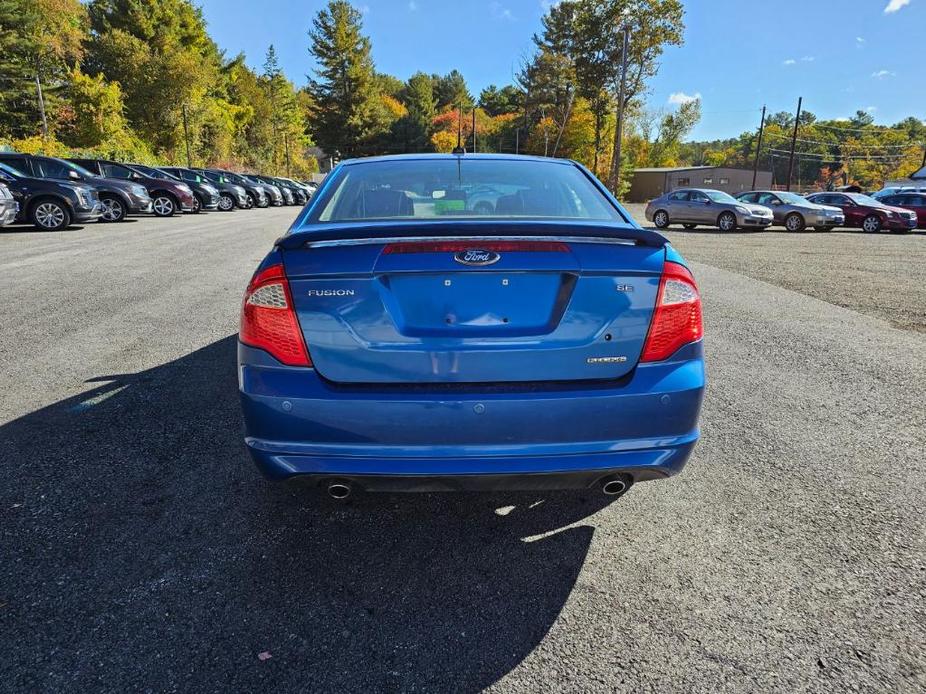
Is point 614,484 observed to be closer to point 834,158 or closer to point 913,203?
point 913,203

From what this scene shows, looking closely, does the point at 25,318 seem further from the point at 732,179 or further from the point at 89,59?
the point at 732,179

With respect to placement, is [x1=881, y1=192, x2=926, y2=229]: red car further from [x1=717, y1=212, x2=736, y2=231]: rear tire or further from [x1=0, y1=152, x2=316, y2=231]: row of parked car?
[x1=0, y1=152, x2=316, y2=231]: row of parked car

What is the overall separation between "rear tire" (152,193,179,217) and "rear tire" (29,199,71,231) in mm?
6259

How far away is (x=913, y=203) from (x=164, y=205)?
2723 cm

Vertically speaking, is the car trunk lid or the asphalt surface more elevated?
the car trunk lid

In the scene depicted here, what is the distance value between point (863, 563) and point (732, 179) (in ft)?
258

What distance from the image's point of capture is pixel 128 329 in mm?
5699

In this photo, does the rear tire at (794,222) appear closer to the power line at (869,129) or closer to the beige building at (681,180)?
the beige building at (681,180)

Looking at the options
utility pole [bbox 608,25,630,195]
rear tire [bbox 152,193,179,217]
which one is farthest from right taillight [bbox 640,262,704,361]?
utility pole [bbox 608,25,630,195]

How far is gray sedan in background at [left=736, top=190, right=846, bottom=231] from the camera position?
21078 millimetres

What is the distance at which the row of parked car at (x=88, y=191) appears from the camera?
13.8 metres

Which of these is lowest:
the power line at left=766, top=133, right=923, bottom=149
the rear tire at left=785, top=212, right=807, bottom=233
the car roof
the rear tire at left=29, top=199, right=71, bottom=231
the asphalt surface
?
the asphalt surface

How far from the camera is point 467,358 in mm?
2043

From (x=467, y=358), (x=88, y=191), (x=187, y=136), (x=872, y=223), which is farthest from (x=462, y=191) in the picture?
(x=187, y=136)
